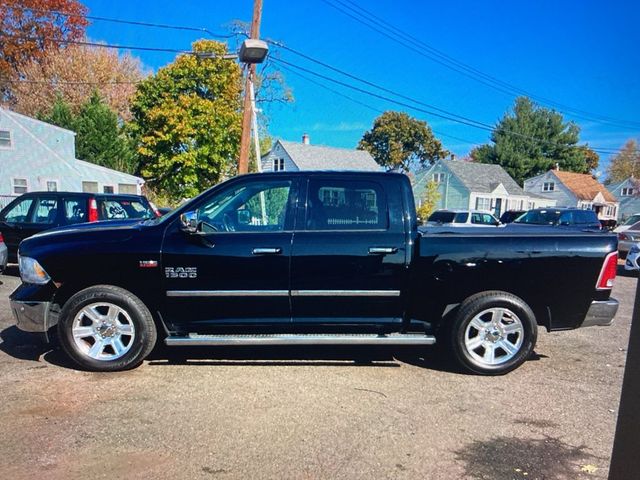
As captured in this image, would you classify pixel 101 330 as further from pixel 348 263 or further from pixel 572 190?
pixel 572 190

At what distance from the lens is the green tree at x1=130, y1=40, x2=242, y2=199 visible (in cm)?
2688

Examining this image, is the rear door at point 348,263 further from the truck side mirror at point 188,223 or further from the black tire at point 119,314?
the black tire at point 119,314

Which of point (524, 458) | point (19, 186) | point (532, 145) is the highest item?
point (532, 145)

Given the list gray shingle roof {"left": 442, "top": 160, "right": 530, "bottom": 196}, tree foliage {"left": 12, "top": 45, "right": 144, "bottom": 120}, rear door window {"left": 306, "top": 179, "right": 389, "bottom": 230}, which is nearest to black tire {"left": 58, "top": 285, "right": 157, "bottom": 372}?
rear door window {"left": 306, "top": 179, "right": 389, "bottom": 230}

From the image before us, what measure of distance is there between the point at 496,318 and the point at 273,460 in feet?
8.82

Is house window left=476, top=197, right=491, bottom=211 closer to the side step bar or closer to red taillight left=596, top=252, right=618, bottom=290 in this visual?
red taillight left=596, top=252, right=618, bottom=290

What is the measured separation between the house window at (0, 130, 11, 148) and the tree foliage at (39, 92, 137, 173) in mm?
6817

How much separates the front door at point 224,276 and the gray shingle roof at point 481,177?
40374mm

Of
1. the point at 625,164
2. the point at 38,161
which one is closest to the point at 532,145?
the point at 625,164

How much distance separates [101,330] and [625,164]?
82.5 metres

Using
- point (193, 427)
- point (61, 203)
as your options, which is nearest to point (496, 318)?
point (193, 427)

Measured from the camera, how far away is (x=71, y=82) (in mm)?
35656

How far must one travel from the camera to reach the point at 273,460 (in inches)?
122

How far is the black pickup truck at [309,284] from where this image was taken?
455 centimetres
